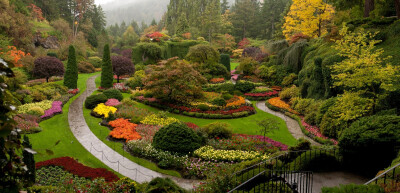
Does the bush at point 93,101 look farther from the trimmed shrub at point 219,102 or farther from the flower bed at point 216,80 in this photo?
the flower bed at point 216,80

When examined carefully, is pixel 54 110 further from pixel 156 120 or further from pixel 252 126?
pixel 252 126

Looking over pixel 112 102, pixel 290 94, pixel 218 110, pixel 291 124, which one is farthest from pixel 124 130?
pixel 290 94

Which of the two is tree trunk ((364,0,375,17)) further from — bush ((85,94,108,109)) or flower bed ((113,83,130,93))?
flower bed ((113,83,130,93))

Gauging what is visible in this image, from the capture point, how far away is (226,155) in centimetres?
1259

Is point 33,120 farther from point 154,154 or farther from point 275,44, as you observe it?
point 275,44

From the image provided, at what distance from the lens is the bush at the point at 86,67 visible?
38.1m

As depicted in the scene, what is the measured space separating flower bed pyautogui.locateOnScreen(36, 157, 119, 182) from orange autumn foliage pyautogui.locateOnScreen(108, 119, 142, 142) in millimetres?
3423

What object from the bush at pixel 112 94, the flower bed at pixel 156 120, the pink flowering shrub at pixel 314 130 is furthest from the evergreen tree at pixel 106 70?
the pink flowering shrub at pixel 314 130

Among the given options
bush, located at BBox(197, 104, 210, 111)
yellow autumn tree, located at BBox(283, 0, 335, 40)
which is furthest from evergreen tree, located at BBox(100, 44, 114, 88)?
yellow autumn tree, located at BBox(283, 0, 335, 40)

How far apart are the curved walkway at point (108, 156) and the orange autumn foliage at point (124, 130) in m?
1.03

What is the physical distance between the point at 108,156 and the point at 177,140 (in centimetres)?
352

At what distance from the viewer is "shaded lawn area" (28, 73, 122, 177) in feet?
41.5

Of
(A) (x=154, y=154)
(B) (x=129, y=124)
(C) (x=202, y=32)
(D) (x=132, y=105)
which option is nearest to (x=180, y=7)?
(C) (x=202, y=32)

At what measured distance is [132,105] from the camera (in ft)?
70.9
